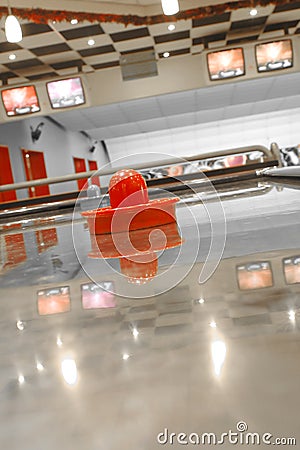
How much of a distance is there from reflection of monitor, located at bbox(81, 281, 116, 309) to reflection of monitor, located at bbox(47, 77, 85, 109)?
7.14 metres

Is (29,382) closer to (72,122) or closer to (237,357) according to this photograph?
(237,357)

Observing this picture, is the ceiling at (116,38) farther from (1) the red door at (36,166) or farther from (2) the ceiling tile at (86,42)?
(1) the red door at (36,166)

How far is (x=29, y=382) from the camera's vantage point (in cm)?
29

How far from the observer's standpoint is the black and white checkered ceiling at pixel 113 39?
5.95m

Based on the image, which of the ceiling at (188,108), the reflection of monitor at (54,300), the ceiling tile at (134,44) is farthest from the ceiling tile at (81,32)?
the reflection of monitor at (54,300)

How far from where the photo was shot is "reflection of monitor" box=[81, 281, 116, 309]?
0.45 metres

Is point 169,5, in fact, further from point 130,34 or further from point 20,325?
A: point 20,325

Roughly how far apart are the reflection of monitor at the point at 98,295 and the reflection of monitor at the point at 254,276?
125 mm

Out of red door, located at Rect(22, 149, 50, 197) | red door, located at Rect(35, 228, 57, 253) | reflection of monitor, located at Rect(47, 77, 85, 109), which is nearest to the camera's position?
red door, located at Rect(35, 228, 57, 253)

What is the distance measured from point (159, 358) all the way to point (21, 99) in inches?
304

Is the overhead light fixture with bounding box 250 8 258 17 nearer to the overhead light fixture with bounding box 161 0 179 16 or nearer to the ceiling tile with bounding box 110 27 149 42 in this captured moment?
the ceiling tile with bounding box 110 27 149 42

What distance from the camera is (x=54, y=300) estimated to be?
0.51 meters

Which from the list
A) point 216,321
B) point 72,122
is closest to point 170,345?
point 216,321

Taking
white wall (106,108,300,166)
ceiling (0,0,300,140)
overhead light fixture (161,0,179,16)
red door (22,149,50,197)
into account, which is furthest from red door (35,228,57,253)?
white wall (106,108,300,166)
